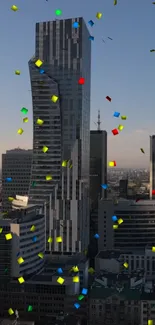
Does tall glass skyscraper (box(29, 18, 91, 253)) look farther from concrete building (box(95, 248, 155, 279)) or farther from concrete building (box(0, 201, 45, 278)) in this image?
concrete building (box(0, 201, 45, 278))

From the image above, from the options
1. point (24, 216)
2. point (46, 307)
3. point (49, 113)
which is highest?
point (49, 113)

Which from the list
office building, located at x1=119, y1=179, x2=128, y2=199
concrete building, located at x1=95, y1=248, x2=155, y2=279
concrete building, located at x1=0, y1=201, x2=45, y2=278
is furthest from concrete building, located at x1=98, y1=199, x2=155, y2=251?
office building, located at x1=119, y1=179, x2=128, y2=199

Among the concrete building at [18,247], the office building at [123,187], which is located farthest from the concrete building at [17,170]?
the concrete building at [18,247]

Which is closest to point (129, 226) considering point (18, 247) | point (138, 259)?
point (138, 259)

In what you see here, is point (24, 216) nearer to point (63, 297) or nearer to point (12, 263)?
point (12, 263)

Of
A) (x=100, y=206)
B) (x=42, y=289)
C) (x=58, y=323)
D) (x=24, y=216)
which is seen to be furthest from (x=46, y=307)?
(x=100, y=206)
